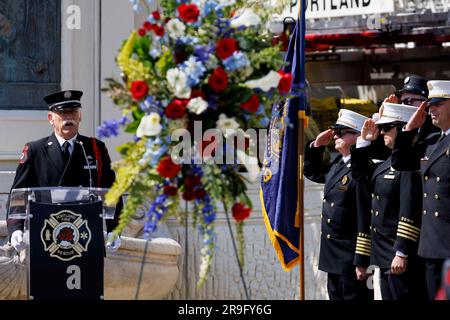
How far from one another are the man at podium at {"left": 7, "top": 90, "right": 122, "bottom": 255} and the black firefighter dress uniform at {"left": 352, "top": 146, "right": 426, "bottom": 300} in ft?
4.85

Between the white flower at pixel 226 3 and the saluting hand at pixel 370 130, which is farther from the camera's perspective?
the saluting hand at pixel 370 130

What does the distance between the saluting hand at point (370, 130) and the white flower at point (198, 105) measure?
2.09 meters

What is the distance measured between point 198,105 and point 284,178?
2.34 meters

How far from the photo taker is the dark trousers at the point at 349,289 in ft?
26.0

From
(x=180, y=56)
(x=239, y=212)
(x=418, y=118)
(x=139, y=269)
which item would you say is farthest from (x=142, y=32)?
(x=139, y=269)

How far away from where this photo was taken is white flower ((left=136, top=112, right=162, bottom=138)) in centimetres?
577

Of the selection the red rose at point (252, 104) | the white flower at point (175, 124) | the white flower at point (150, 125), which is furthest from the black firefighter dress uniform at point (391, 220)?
the white flower at point (150, 125)

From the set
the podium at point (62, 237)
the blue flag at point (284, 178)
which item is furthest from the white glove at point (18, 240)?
the blue flag at point (284, 178)

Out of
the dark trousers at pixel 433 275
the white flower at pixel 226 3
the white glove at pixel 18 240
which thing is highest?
the white flower at pixel 226 3

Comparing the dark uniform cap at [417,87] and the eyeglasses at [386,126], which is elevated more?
the dark uniform cap at [417,87]

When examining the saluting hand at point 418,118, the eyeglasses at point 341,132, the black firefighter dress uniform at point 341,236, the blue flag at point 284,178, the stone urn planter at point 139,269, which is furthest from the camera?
the stone urn planter at point 139,269

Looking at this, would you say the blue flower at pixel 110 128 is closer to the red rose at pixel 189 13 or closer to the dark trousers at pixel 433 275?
the red rose at pixel 189 13

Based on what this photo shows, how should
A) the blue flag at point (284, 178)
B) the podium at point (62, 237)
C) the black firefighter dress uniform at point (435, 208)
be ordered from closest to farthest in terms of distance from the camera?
the black firefighter dress uniform at point (435, 208)
the podium at point (62, 237)
the blue flag at point (284, 178)

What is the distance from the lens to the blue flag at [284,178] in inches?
311
